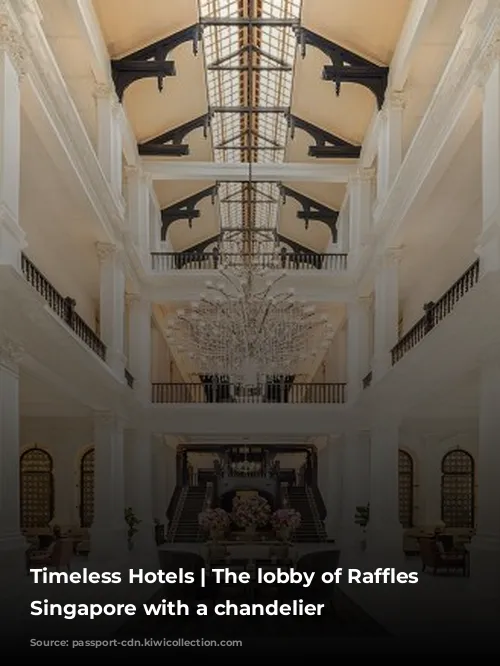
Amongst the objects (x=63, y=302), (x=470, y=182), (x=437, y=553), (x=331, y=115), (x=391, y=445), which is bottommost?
(x=437, y=553)

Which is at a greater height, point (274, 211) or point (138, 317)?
point (274, 211)

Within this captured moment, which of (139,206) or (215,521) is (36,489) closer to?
(139,206)

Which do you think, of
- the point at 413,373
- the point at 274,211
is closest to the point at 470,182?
the point at 413,373

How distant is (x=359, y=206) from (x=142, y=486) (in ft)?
27.6

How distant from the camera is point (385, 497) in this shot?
65.2 feet

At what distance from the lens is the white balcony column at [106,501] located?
19.5 m

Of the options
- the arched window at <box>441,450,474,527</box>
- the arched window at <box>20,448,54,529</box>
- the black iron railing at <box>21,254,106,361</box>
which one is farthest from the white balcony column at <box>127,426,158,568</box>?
the arched window at <box>441,450,474,527</box>

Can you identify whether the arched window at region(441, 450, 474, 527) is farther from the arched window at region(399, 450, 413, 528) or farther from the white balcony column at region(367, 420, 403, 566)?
the white balcony column at region(367, 420, 403, 566)

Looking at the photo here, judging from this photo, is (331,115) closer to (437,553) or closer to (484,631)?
(437,553)

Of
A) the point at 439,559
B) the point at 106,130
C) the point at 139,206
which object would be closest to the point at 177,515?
the point at 139,206

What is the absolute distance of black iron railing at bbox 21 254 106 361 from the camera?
13.5 metres

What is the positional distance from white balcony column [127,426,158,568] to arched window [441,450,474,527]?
7.15 metres

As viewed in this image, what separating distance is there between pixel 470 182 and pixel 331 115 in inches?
259

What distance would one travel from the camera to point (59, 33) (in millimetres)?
17062
